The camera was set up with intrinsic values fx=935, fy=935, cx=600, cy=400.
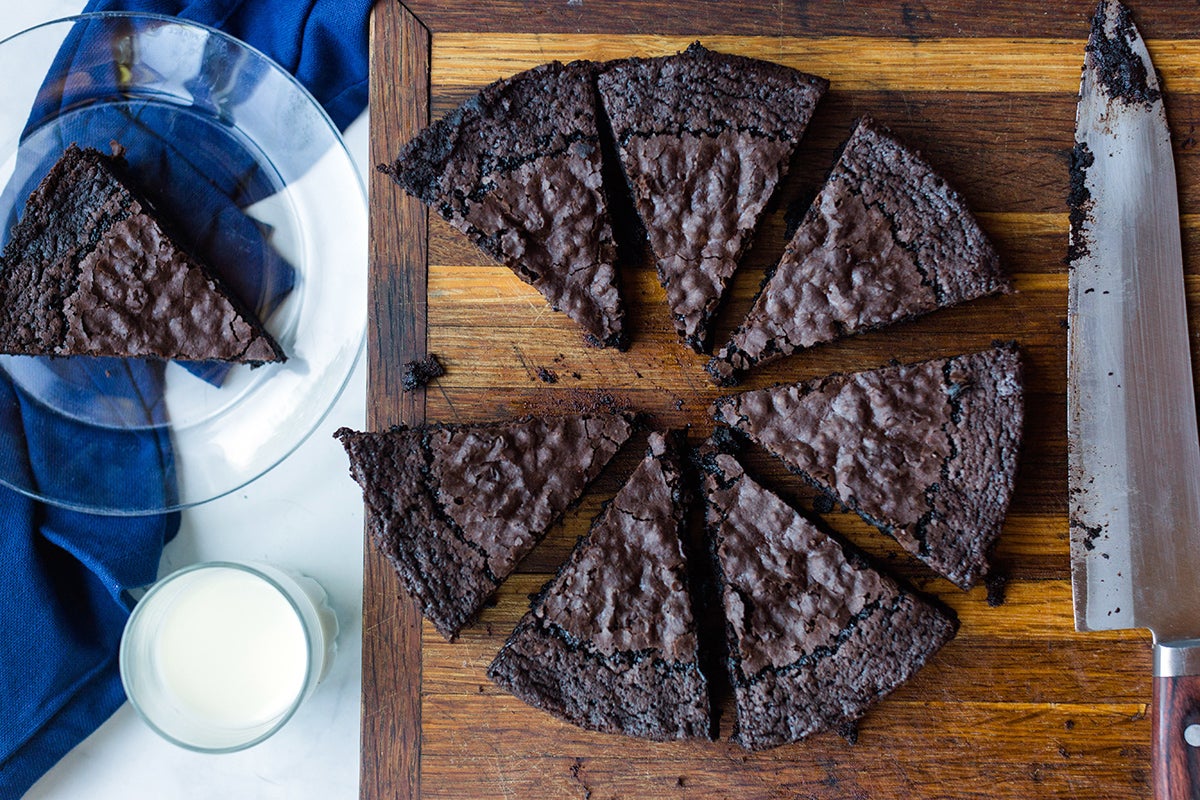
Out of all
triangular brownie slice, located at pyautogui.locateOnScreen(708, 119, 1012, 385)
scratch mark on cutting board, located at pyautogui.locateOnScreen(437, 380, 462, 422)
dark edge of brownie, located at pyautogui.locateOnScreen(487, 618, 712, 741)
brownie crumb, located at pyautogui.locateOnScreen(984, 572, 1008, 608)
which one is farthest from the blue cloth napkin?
brownie crumb, located at pyautogui.locateOnScreen(984, 572, 1008, 608)

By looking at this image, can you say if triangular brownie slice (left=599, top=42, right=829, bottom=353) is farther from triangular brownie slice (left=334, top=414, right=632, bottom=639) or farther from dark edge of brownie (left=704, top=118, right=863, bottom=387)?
triangular brownie slice (left=334, top=414, right=632, bottom=639)

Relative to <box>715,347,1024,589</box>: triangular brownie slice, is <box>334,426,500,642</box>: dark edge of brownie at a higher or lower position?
lower

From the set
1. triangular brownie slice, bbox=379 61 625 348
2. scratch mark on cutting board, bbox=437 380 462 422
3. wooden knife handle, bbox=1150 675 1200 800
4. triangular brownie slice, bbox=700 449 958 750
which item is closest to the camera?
wooden knife handle, bbox=1150 675 1200 800

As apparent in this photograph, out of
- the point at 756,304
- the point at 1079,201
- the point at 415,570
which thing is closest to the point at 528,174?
the point at 756,304

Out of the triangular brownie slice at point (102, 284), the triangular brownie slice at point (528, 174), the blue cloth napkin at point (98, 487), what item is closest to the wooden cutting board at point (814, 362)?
the triangular brownie slice at point (528, 174)

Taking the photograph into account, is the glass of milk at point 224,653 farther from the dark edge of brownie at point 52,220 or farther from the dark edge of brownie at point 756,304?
the dark edge of brownie at point 756,304

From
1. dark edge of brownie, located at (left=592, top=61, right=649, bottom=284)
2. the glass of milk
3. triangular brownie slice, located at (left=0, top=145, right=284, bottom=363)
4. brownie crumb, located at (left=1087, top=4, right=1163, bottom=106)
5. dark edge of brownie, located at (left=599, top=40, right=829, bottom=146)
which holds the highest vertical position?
brownie crumb, located at (left=1087, top=4, right=1163, bottom=106)

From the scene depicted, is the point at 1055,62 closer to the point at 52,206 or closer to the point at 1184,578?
the point at 1184,578
